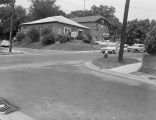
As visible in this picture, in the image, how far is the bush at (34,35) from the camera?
42.5 m

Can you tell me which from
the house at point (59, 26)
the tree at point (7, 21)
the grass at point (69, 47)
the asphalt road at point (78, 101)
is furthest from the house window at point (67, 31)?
the asphalt road at point (78, 101)

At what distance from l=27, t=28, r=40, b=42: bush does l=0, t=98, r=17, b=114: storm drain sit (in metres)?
37.6

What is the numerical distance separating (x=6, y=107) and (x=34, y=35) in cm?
3842

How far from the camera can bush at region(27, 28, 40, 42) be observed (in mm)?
42450

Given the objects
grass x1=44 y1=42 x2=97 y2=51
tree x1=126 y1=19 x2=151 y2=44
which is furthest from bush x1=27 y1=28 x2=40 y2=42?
tree x1=126 y1=19 x2=151 y2=44

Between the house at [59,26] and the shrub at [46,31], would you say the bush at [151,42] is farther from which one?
the house at [59,26]

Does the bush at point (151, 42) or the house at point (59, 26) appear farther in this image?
the house at point (59, 26)

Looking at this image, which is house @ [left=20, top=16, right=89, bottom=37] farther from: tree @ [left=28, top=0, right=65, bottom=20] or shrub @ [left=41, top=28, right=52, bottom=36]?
tree @ [left=28, top=0, right=65, bottom=20]

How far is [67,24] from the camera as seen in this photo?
4403cm

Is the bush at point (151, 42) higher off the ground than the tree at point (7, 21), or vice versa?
the tree at point (7, 21)

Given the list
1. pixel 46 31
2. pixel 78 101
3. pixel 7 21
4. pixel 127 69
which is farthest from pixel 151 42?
pixel 7 21

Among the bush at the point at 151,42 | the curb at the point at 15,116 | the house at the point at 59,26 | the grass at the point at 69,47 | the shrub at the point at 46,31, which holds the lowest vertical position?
the curb at the point at 15,116

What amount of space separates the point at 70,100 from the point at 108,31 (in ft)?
189

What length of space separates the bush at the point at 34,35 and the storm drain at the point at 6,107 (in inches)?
1481
